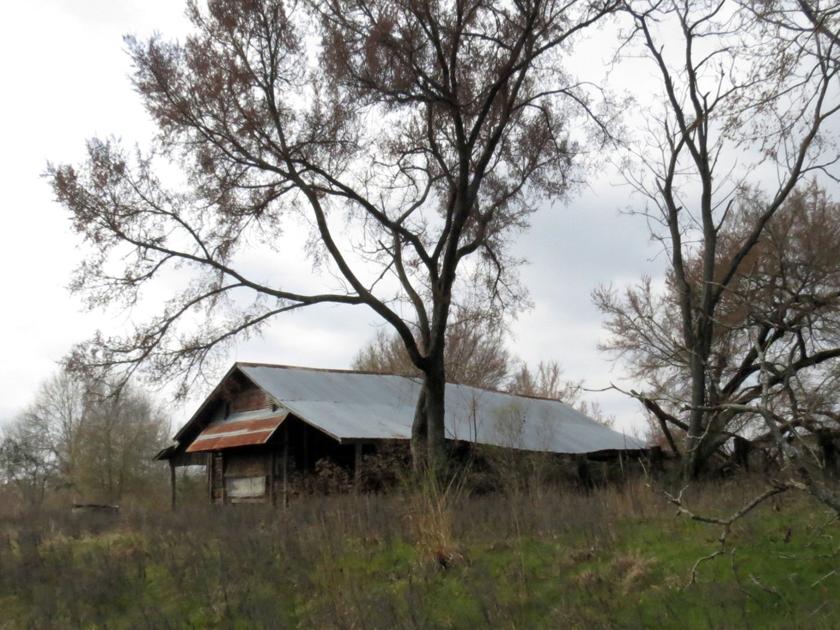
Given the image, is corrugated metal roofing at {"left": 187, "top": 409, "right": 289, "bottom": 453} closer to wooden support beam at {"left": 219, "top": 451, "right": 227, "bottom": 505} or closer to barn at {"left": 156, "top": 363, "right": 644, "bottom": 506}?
barn at {"left": 156, "top": 363, "right": 644, "bottom": 506}

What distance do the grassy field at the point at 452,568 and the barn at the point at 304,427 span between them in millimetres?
6440

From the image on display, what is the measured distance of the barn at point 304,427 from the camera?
67.1 feet

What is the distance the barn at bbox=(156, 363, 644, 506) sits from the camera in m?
20.5

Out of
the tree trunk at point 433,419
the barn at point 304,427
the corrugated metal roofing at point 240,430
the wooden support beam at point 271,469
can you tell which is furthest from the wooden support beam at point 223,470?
the tree trunk at point 433,419

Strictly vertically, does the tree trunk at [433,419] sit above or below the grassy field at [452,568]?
above

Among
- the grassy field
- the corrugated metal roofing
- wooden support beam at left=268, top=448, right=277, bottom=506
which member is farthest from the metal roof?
the grassy field

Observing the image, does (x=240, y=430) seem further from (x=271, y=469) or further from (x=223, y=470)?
(x=223, y=470)

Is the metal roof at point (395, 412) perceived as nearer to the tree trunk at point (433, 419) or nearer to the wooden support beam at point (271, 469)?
the tree trunk at point (433, 419)

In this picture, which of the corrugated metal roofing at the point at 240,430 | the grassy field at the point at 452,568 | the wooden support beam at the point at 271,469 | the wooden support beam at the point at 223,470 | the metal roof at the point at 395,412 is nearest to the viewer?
the grassy field at the point at 452,568

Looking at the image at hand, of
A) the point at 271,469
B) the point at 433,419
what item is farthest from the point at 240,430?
the point at 433,419

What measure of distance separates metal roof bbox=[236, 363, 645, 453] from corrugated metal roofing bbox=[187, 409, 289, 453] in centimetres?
75

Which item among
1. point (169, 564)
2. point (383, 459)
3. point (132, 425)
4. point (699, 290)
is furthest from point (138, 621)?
point (132, 425)

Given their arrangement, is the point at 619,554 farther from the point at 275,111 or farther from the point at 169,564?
the point at 275,111

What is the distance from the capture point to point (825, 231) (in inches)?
795
